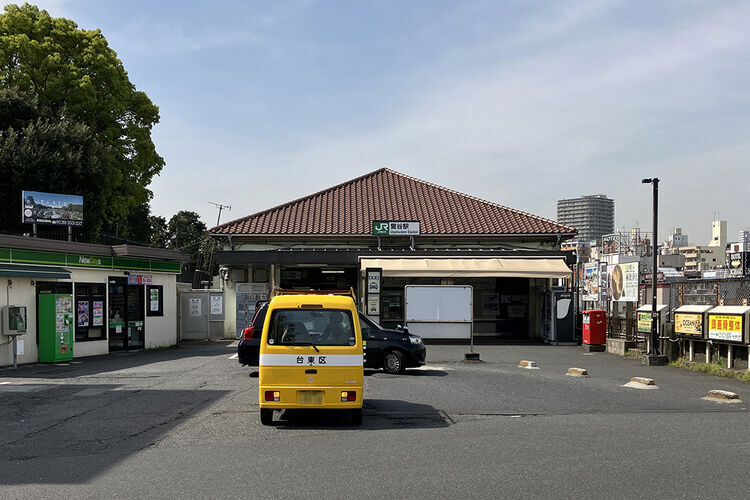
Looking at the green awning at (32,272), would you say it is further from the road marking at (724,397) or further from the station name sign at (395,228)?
the road marking at (724,397)

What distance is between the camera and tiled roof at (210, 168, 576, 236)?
30828 mm

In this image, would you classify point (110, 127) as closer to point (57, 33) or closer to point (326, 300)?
point (57, 33)

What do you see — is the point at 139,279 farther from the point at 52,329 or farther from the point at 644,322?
Answer: the point at 644,322

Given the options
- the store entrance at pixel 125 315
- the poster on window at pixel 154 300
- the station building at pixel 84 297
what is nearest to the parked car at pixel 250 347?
the station building at pixel 84 297

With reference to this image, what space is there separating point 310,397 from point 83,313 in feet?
48.2

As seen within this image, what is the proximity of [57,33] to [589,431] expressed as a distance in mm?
31419

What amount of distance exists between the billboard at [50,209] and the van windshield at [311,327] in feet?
55.4

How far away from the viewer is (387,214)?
3206 centimetres

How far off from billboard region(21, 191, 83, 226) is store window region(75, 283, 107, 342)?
3.24 metres

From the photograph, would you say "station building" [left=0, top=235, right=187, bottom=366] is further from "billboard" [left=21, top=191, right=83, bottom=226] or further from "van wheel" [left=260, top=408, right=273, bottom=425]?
"van wheel" [left=260, top=408, right=273, bottom=425]

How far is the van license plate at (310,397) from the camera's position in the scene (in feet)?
31.7

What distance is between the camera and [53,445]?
8.68 meters

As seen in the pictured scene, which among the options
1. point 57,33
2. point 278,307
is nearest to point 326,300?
point 278,307

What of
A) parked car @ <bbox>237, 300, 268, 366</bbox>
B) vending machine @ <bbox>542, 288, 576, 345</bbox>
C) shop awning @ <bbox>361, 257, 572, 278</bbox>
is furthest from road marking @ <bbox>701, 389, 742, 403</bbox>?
shop awning @ <bbox>361, 257, 572, 278</bbox>
